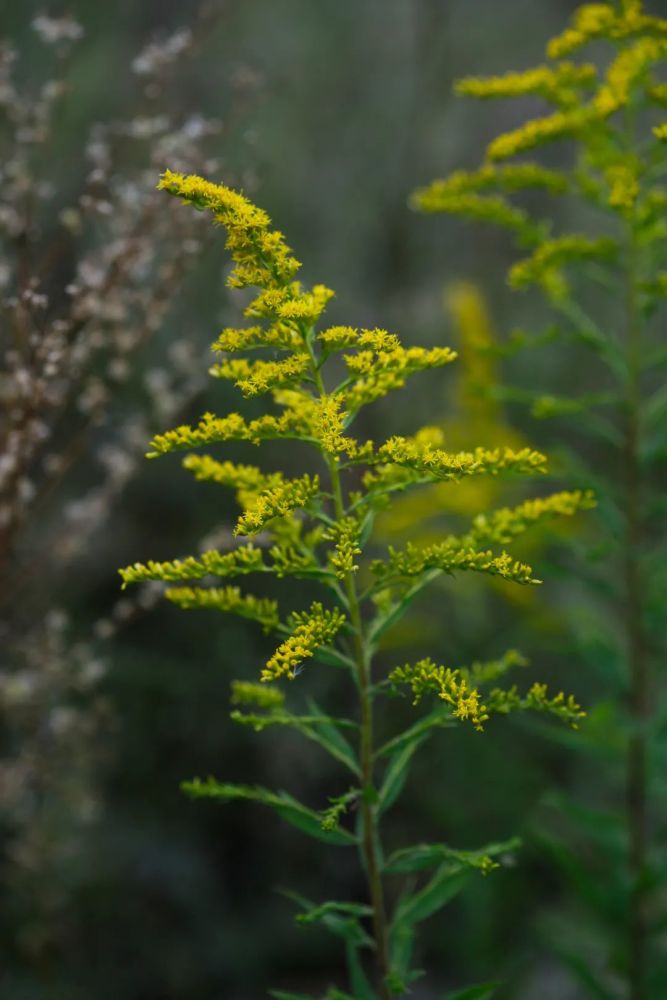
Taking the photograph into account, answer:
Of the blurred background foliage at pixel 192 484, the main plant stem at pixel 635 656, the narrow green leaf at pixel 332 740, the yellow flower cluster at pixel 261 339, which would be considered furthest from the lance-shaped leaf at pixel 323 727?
the main plant stem at pixel 635 656

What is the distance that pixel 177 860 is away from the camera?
3.83 meters

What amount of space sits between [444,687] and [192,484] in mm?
3556

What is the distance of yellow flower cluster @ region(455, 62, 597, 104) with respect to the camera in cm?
205

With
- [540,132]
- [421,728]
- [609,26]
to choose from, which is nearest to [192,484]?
[540,132]

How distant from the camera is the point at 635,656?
2279mm

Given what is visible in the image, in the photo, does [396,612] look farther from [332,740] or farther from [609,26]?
[609,26]

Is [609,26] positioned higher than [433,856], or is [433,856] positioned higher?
[609,26]

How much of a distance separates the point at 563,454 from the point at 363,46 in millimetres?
4566

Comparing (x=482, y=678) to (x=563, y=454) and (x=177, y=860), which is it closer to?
(x=563, y=454)

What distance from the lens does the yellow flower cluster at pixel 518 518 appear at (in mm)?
1504

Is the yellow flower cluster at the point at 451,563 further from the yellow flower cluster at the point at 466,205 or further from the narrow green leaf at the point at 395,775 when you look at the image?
the yellow flower cluster at the point at 466,205

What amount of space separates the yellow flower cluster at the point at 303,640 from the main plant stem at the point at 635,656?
119 centimetres

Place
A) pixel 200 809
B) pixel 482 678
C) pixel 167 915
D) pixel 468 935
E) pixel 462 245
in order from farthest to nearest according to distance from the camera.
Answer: pixel 462 245
pixel 200 809
pixel 167 915
pixel 468 935
pixel 482 678

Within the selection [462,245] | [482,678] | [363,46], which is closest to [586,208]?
[462,245]
